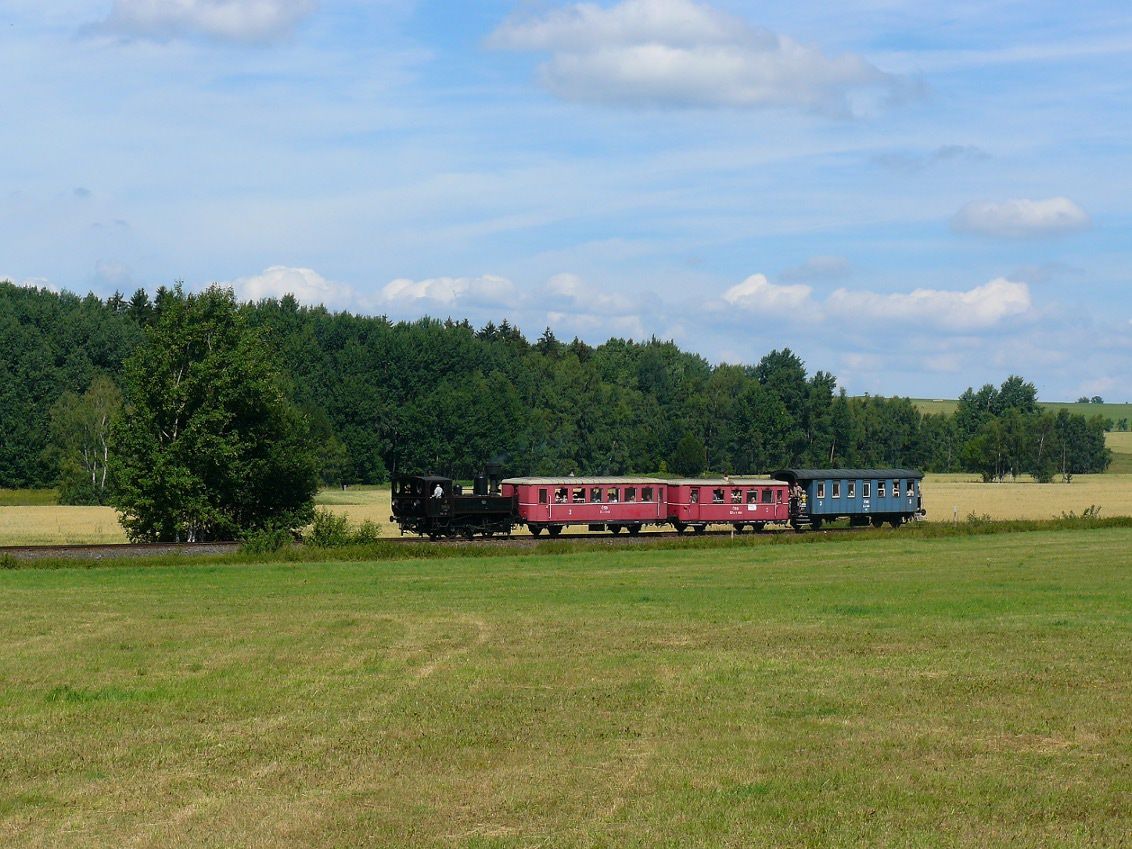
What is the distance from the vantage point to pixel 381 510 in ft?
324

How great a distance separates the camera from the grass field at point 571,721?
1121cm

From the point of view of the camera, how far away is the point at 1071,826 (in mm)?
10844

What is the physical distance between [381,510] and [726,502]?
132ft

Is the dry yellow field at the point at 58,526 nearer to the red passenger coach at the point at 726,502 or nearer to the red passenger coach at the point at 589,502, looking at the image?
the red passenger coach at the point at 589,502

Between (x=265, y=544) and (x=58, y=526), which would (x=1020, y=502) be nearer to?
(x=58, y=526)

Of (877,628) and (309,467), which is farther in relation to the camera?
(309,467)

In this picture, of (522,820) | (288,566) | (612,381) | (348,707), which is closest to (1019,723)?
(522,820)

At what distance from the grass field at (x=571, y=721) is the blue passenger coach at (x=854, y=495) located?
3802 cm

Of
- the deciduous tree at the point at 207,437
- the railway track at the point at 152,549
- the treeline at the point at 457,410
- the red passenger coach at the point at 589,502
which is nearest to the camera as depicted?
the railway track at the point at 152,549

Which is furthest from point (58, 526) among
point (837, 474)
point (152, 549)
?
point (837, 474)

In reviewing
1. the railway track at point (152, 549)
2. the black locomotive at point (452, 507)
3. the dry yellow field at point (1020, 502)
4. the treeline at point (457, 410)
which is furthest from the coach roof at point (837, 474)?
the treeline at point (457, 410)

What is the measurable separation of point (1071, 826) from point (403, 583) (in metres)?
26.1

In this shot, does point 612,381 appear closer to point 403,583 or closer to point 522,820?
point 403,583

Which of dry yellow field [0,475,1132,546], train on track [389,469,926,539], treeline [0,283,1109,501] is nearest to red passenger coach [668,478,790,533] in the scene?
train on track [389,469,926,539]
